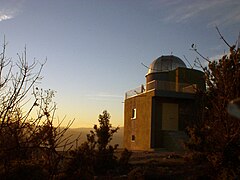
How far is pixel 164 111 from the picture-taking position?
2709 centimetres

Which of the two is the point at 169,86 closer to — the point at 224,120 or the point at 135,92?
the point at 135,92

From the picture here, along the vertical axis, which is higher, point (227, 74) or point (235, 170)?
point (227, 74)

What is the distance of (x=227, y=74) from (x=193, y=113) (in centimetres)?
1861

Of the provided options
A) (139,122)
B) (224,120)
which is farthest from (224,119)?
(139,122)

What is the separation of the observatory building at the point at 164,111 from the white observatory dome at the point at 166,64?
221cm

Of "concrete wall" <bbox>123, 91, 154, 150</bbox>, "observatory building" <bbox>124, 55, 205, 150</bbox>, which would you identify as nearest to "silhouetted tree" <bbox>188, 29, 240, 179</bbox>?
"observatory building" <bbox>124, 55, 205, 150</bbox>

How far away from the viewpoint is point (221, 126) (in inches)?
364

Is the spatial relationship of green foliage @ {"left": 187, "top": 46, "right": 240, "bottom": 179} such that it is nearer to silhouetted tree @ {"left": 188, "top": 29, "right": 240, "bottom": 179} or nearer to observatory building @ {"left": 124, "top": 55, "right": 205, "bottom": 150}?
silhouetted tree @ {"left": 188, "top": 29, "right": 240, "bottom": 179}

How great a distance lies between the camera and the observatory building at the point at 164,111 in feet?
85.4

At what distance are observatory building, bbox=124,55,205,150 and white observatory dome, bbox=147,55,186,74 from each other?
2.21 meters

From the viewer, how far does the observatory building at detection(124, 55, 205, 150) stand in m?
26.0

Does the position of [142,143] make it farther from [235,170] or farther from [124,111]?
[235,170]

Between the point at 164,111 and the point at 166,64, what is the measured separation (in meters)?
6.89

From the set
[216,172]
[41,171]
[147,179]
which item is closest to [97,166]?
[147,179]
